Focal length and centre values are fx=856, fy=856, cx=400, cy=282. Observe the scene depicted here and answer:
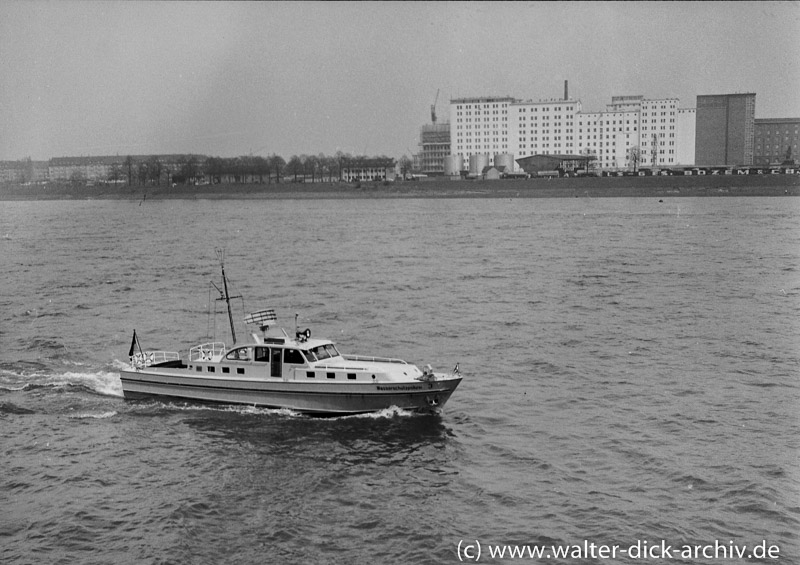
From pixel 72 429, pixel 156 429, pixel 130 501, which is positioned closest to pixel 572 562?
pixel 130 501

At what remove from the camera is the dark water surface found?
17359mm

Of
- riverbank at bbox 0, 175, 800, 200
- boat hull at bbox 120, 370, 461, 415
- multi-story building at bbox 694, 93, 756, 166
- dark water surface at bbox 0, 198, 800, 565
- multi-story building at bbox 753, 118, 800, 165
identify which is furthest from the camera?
multi-story building at bbox 753, 118, 800, 165

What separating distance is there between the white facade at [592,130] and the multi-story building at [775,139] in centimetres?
2217

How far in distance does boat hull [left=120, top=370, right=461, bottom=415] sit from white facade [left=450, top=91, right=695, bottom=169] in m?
168

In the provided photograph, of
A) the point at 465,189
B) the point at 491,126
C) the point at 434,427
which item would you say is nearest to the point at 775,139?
the point at 491,126

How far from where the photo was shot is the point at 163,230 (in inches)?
3762

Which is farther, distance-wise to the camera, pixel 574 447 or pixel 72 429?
pixel 72 429

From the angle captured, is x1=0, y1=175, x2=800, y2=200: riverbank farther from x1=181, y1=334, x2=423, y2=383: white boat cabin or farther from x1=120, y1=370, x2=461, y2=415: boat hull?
x1=120, y1=370, x2=461, y2=415: boat hull

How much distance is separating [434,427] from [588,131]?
575ft

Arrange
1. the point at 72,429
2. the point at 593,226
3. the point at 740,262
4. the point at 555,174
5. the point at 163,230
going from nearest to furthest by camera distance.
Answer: the point at 72,429, the point at 740,262, the point at 593,226, the point at 163,230, the point at 555,174

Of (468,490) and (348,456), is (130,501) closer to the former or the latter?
(348,456)

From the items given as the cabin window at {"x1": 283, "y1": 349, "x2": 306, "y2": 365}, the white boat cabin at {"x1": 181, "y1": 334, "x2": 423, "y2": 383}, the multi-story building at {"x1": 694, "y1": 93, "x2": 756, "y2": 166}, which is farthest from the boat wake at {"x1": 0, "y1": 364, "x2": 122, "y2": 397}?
the multi-story building at {"x1": 694, "y1": 93, "x2": 756, "y2": 166}

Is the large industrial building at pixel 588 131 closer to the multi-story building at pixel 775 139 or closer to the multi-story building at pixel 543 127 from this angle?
the multi-story building at pixel 543 127

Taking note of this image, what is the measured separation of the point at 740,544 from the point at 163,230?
86139 millimetres
